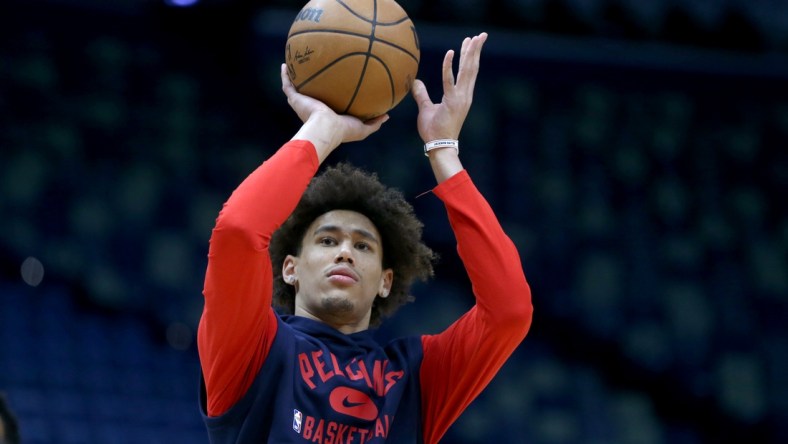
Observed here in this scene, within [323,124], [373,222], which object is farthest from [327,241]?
[323,124]

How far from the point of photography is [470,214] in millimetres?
2838

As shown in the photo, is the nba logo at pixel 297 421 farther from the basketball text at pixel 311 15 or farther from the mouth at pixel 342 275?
the basketball text at pixel 311 15

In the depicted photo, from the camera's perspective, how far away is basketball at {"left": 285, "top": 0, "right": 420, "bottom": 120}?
A: 287 cm

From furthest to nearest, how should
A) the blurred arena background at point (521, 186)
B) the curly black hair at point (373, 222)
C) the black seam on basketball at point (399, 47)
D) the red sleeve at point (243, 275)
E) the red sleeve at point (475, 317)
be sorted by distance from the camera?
the blurred arena background at point (521, 186), the curly black hair at point (373, 222), the black seam on basketball at point (399, 47), the red sleeve at point (475, 317), the red sleeve at point (243, 275)

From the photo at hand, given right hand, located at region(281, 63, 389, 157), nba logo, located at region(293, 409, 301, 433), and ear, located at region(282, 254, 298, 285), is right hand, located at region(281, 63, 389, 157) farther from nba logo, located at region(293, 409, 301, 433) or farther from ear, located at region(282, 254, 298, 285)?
nba logo, located at region(293, 409, 301, 433)

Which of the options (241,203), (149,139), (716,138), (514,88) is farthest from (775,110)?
(241,203)

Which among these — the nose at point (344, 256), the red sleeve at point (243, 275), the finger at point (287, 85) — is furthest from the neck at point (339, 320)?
the finger at point (287, 85)

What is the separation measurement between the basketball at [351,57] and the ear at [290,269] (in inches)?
18.8

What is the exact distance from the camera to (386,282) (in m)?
3.30

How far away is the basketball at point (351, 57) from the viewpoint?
2.87 meters

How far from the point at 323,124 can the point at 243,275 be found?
0.48 metres

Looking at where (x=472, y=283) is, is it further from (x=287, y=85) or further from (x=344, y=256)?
(x=287, y=85)

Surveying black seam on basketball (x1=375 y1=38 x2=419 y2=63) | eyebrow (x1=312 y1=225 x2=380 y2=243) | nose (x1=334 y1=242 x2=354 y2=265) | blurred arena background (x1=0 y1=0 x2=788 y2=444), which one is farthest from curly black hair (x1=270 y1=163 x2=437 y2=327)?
blurred arena background (x1=0 y1=0 x2=788 y2=444)

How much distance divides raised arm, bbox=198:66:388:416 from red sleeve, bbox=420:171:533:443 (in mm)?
381
